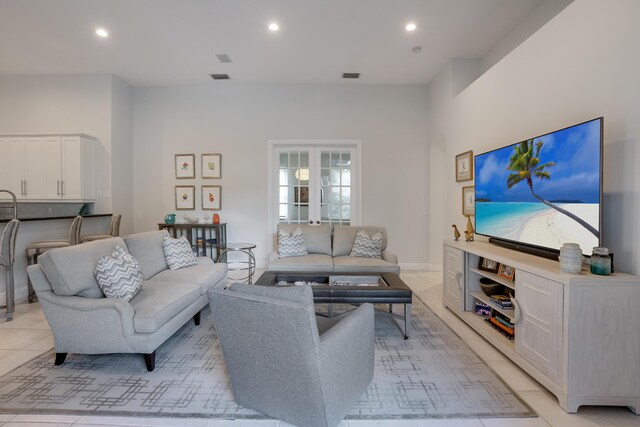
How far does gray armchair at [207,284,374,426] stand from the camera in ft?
4.59

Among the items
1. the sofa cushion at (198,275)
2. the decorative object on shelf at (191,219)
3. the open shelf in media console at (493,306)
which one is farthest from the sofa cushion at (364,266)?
the decorative object on shelf at (191,219)

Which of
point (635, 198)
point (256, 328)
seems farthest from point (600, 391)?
point (256, 328)

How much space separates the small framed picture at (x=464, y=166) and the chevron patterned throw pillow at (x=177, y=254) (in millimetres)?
3647

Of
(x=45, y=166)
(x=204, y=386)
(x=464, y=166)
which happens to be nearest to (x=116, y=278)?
(x=204, y=386)

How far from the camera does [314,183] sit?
559cm

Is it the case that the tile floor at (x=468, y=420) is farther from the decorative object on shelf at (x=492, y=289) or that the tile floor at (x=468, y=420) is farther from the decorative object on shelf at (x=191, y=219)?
the decorative object on shelf at (x=191, y=219)

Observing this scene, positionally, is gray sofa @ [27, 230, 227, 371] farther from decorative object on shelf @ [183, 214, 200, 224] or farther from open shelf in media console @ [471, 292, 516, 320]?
decorative object on shelf @ [183, 214, 200, 224]

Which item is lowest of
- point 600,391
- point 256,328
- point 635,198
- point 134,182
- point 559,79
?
point 600,391

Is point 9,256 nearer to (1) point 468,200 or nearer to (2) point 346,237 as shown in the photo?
(2) point 346,237

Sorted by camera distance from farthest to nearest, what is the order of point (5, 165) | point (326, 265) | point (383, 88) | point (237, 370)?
point (383, 88) < point (5, 165) < point (326, 265) < point (237, 370)

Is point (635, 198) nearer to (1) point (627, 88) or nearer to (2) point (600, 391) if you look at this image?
(1) point (627, 88)

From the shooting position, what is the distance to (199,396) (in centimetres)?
192

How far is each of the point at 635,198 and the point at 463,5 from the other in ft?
8.51

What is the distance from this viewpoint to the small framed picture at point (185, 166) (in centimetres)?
556
